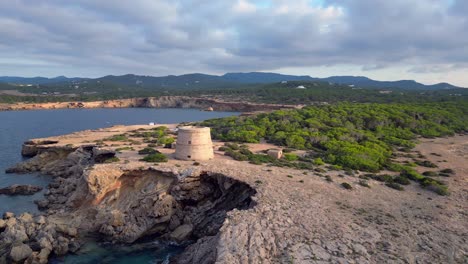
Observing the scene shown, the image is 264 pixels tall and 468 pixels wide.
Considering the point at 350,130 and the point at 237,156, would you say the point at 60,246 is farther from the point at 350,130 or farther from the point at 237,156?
the point at 350,130

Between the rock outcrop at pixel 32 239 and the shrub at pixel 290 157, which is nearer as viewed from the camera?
the rock outcrop at pixel 32 239

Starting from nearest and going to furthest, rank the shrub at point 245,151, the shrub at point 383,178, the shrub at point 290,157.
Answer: the shrub at point 383,178, the shrub at point 290,157, the shrub at point 245,151

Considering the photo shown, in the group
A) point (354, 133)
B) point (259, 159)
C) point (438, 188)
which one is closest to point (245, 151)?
point (259, 159)

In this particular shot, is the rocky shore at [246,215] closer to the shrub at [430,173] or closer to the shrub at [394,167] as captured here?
the shrub at [430,173]

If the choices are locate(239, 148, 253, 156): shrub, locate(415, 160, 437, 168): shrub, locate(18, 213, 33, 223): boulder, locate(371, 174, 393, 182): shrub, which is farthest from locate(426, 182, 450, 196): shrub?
locate(18, 213, 33, 223): boulder

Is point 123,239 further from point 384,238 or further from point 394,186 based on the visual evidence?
point 394,186

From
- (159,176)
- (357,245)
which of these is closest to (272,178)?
(159,176)

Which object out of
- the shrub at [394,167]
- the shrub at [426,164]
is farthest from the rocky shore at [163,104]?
the shrub at [394,167]
